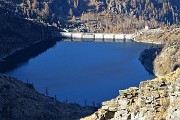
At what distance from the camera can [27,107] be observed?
12262 cm

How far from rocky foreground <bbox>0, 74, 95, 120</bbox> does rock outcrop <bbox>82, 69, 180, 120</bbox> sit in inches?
2358

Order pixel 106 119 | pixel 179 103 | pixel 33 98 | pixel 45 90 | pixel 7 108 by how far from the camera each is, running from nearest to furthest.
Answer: pixel 179 103 < pixel 106 119 < pixel 7 108 < pixel 33 98 < pixel 45 90

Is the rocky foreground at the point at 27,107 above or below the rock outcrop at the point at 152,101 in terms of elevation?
below

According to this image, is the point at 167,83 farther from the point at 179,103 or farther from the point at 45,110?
the point at 45,110

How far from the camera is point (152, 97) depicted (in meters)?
53.6

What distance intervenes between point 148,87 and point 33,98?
8074cm

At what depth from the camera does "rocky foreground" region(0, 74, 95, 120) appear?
117688 mm

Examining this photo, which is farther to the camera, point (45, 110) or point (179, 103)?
point (45, 110)

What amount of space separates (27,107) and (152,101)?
72.8 meters

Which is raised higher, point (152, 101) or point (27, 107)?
point (152, 101)

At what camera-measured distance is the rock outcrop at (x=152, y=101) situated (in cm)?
5231

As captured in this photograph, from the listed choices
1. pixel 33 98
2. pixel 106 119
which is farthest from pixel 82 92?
pixel 106 119

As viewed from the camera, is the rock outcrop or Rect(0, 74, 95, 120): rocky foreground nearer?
the rock outcrop

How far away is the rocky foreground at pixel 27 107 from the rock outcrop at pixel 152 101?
197 feet
